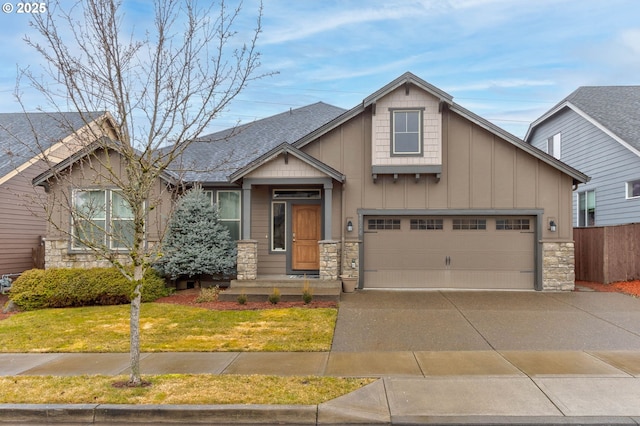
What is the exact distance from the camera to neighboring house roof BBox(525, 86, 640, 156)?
15.4 m

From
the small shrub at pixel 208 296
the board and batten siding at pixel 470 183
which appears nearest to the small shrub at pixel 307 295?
the small shrub at pixel 208 296

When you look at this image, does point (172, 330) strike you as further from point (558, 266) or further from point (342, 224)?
Answer: point (558, 266)

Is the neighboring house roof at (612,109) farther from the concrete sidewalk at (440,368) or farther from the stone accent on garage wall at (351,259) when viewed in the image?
the stone accent on garage wall at (351,259)

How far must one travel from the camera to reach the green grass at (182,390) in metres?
4.75

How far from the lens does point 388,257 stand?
12.9 meters

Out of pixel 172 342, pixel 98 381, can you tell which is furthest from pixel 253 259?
pixel 98 381

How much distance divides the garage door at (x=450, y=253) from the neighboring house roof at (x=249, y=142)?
4.74 m

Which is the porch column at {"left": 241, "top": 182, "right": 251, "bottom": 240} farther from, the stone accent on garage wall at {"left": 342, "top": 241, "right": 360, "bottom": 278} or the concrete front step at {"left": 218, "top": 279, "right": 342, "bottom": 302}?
the stone accent on garage wall at {"left": 342, "top": 241, "right": 360, "bottom": 278}

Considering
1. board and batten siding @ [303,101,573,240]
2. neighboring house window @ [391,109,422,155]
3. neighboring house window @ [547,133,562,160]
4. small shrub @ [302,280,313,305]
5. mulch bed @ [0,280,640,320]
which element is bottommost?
mulch bed @ [0,280,640,320]

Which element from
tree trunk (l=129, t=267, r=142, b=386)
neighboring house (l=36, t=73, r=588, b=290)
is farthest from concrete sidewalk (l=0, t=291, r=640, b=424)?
neighboring house (l=36, t=73, r=588, b=290)

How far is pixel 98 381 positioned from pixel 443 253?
9.86 metres

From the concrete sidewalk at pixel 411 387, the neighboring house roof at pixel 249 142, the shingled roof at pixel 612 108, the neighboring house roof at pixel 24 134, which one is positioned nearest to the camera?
the concrete sidewalk at pixel 411 387

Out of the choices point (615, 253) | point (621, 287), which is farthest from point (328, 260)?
point (615, 253)

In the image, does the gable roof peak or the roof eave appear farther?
the gable roof peak
